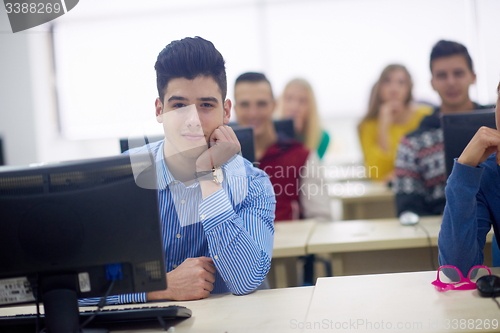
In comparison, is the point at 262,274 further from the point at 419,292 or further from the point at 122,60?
the point at 122,60

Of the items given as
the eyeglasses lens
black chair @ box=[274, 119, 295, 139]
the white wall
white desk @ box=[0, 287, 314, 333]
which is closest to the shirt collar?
white desk @ box=[0, 287, 314, 333]

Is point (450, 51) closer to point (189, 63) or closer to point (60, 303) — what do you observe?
point (189, 63)

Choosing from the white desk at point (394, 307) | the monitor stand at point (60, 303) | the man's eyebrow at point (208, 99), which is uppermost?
the man's eyebrow at point (208, 99)

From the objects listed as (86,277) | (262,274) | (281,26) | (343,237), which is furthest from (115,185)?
(281,26)

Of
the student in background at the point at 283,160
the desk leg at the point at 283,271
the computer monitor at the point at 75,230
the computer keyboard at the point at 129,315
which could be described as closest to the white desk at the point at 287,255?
the desk leg at the point at 283,271

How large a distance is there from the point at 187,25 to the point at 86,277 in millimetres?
888

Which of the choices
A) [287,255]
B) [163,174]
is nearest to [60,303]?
[163,174]

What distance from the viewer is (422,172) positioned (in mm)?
2416

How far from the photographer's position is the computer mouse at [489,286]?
1.02 metres

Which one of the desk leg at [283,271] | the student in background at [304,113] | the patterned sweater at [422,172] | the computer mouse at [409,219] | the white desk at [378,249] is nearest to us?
the white desk at [378,249]

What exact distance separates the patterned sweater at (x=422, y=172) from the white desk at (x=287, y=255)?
584 mm

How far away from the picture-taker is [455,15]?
4559mm

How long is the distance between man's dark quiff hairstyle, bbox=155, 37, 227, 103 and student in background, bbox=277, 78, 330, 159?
2193mm

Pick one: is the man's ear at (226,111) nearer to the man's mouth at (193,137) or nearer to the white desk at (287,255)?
the man's mouth at (193,137)
